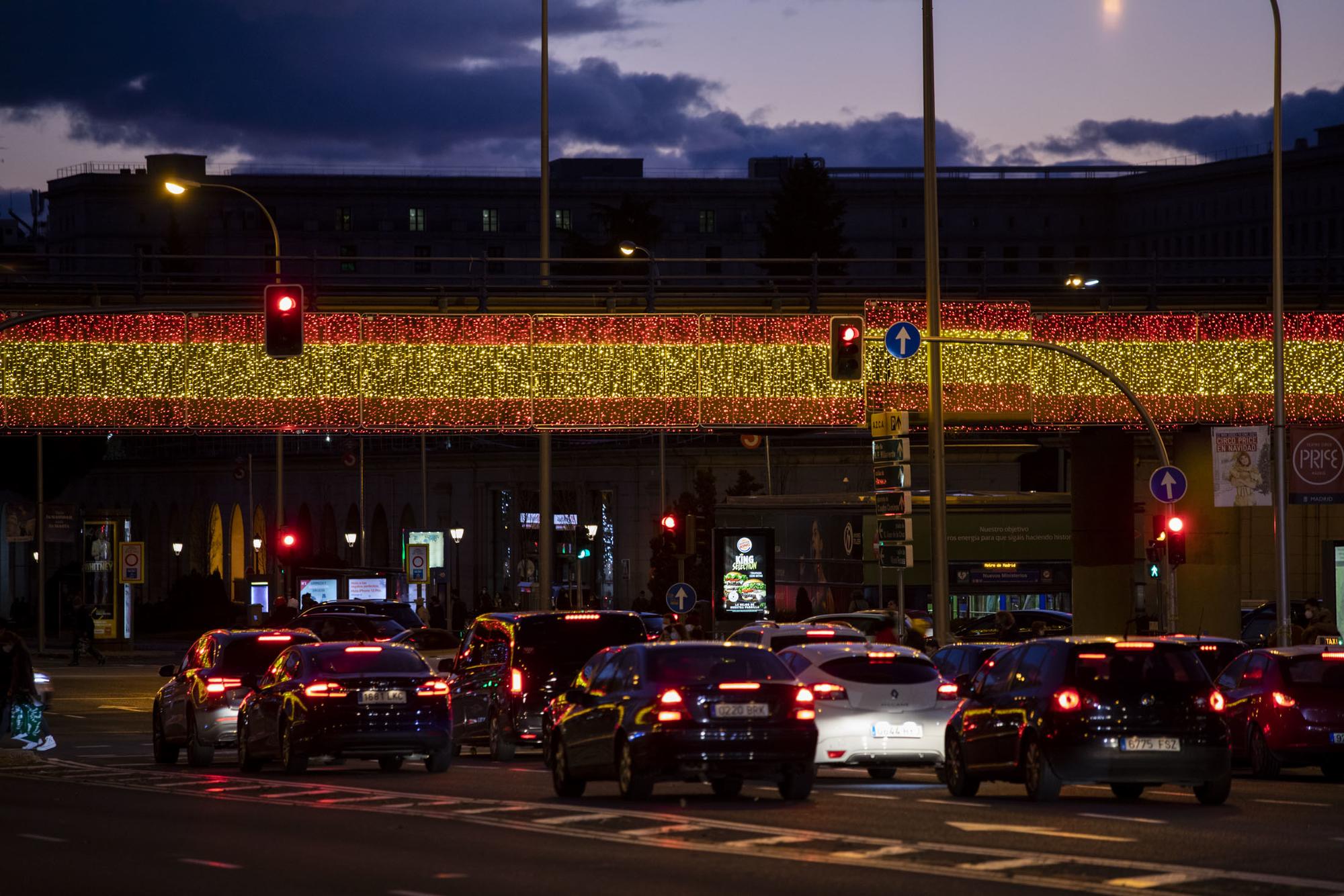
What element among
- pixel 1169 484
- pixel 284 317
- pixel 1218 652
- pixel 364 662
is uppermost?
pixel 284 317

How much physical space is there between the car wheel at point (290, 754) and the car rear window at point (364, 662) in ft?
2.44

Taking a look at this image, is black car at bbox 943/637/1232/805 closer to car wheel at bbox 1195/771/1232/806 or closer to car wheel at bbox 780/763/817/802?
car wheel at bbox 1195/771/1232/806

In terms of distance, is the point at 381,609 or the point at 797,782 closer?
the point at 797,782

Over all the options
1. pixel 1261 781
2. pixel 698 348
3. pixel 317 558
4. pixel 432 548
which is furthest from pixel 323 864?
pixel 317 558

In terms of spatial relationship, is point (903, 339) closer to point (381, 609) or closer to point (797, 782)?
point (797, 782)

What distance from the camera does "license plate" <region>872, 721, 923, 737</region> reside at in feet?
79.8

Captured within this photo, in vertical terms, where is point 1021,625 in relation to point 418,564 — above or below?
below

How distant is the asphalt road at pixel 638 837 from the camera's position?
14.1 m

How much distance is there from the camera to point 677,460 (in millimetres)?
94625

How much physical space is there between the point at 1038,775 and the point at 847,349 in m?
13.4

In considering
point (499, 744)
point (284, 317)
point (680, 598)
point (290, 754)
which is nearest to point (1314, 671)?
point (499, 744)

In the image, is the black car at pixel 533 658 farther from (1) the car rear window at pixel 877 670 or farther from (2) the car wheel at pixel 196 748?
(1) the car rear window at pixel 877 670

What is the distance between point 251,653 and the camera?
28391 millimetres

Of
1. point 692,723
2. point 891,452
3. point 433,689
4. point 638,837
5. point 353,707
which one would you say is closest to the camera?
point 638,837
